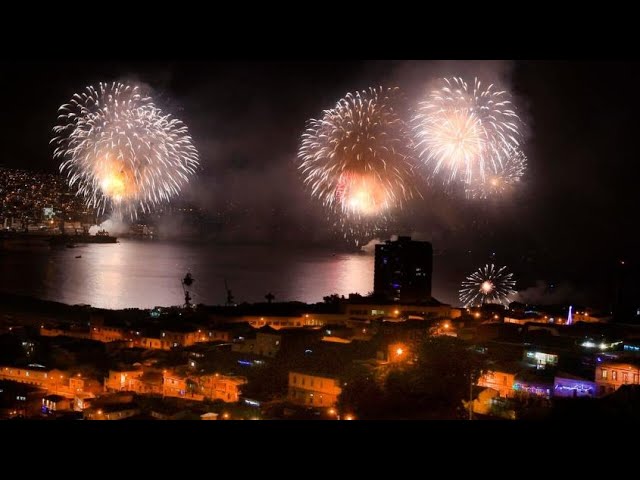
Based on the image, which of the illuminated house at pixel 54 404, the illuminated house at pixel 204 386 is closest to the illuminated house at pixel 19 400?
the illuminated house at pixel 54 404

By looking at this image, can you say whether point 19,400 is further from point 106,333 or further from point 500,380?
point 500,380

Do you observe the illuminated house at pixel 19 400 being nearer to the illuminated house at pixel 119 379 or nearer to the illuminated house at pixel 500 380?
the illuminated house at pixel 119 379

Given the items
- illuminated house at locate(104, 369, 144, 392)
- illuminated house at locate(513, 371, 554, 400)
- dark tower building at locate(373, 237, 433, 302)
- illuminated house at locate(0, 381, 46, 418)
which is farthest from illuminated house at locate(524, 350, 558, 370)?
dark tower building at locate(373, 237, 433, 302)

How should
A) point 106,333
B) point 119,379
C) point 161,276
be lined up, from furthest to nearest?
point 161,276
point 106,333
point 119,379

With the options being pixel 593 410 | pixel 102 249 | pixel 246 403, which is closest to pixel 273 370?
pixel 246 403

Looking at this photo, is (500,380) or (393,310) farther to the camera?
(393,310)

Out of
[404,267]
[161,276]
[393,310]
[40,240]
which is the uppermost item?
[40,240]

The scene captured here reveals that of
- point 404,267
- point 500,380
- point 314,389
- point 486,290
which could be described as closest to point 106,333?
point 314,389

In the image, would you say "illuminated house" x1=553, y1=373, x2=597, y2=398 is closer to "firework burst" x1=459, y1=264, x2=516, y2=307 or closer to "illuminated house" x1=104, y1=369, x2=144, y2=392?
"illuminated house" x1=104, y1=369, x2=144, y2=392
